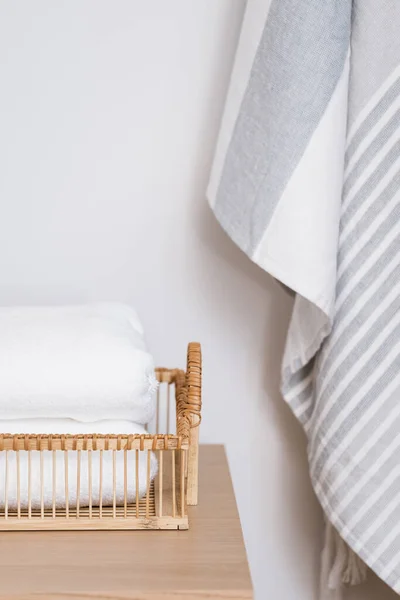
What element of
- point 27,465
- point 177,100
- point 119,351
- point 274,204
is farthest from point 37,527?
point 177,100

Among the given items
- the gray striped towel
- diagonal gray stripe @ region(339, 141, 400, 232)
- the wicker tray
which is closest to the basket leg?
the wicker tray

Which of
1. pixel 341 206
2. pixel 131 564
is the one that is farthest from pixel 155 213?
pixel 131 564

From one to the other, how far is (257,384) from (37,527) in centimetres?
41

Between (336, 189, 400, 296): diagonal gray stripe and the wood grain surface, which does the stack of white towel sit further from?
(336, 189, 400, 296): diagonal gray stripe

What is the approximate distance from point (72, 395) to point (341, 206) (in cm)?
36

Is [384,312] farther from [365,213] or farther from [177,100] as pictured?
[177,100]

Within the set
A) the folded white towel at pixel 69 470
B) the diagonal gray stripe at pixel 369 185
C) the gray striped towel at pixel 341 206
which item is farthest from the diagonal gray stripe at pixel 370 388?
the folded white towel at pixel 69 470

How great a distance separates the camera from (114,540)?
0.72 metres

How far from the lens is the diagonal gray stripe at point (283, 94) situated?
821 millimetres

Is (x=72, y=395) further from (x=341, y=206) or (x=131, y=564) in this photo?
(x=341, y=206)

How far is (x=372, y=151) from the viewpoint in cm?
85

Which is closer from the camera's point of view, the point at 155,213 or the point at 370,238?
the point at 370,238

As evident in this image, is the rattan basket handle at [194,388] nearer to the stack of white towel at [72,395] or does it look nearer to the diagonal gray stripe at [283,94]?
the stack of white towel at [72,395]

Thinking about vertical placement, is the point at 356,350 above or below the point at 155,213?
below
